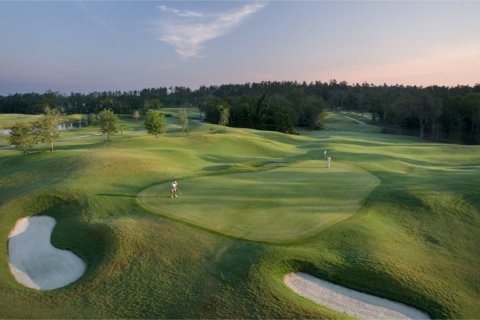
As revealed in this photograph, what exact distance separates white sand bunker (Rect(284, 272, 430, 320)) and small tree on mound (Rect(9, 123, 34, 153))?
140ft

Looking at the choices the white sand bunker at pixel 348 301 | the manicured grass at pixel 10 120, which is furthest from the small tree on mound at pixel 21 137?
the manicured grass at pixel 10 120

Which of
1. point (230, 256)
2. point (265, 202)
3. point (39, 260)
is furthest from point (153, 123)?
point (230, 256)

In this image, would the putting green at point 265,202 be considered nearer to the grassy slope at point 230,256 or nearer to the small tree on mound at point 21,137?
the grassy slope at point 230,256

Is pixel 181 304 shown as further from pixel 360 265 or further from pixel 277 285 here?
pixel 360 265

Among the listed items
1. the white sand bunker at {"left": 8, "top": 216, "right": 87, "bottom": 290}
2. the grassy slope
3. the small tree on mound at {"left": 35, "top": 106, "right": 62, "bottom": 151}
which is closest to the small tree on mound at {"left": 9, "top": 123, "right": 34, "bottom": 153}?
the small tree on mound at {"left": 35, "top": 106, "right": 62, "bottom": 151}

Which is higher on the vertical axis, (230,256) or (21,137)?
(21,137)

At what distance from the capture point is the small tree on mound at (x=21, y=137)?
47.1 m

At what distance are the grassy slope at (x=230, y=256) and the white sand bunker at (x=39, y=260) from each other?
0.55 meters

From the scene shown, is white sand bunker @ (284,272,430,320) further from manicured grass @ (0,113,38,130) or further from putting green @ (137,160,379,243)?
manicured grass @ (0,113,38,130)

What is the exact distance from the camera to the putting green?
21.0 m

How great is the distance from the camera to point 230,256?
1772cm

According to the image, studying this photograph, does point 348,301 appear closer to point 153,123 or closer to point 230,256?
point 230,256

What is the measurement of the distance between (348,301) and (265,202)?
10.5 m

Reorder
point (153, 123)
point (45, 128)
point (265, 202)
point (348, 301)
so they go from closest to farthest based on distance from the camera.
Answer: point (348, 301) → point (265, 202) → point (45, 128) → point (153, 123)
